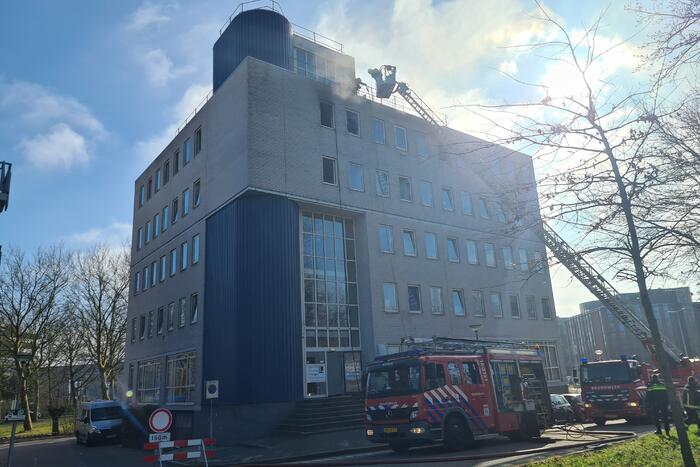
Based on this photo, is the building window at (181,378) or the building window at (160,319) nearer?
the building window at (181,378)

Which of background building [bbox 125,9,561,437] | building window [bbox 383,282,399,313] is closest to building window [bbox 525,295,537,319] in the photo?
background building [bbox 125,9,561,437]

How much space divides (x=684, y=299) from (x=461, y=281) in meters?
18.3

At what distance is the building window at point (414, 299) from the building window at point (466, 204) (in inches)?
288

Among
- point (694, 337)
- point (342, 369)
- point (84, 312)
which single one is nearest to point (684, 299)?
point (342, 369)

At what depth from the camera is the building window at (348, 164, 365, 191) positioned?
29391mm

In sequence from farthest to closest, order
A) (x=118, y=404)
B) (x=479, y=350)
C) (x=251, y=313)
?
(x=118, y=404) < (x=251, y=313) < (x=479, y=350)

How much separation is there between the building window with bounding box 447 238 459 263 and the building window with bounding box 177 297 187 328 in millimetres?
15465

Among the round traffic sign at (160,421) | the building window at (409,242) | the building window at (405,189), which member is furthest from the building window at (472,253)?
the round traffic sign at (160,421)

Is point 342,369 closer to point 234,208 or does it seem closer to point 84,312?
point 234,208

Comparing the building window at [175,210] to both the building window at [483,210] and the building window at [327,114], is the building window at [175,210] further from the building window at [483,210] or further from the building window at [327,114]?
the building window at [483,210]

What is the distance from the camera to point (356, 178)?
97.6 feet

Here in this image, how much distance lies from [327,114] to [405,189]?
20.7 feet

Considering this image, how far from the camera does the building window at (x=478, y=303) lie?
3299 cm

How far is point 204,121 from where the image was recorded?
102 feet
